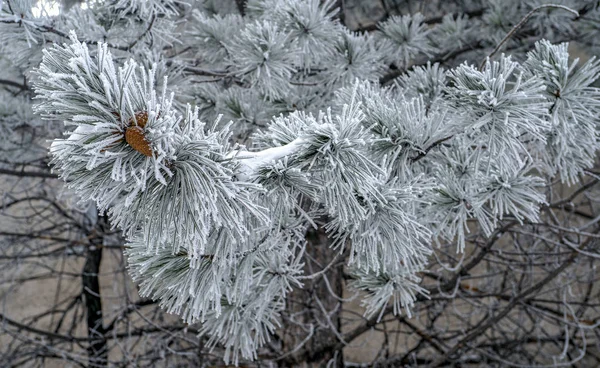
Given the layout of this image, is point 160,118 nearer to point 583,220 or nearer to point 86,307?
point 86,307

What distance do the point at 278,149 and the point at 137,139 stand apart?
195 mm

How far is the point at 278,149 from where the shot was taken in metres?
0.70

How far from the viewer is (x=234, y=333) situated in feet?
3.39

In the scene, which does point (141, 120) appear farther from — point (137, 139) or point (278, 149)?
point (278, 149)

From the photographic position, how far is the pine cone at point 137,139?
56cm

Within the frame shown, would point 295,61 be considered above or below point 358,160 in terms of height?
above

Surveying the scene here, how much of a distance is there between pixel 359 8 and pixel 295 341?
1.56 m

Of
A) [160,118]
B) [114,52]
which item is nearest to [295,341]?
[114,52]

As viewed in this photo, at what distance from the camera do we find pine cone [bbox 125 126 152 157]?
56cm

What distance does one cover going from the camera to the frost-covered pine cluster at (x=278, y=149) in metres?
0.57

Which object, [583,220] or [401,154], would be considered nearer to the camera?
[401,154]

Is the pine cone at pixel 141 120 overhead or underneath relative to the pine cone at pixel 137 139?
overhead

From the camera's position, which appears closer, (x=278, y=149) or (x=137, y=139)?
(x=137, y=139)

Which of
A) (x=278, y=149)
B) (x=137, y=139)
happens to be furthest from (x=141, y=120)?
(x=278, y=149)
